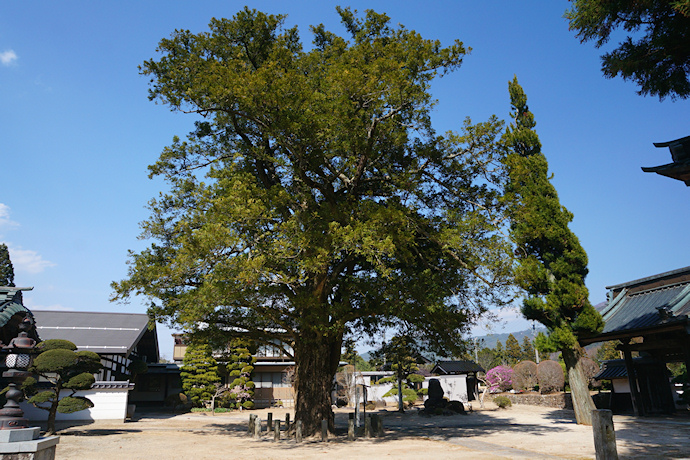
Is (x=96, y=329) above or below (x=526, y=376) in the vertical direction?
above

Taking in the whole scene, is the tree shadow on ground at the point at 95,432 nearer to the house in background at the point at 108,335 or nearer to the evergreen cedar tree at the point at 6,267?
the house in background at the point at 108,335

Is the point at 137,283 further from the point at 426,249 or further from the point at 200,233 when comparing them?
the point at 426,249

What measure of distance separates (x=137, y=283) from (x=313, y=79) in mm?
7888

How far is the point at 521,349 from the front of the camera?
58062 mm

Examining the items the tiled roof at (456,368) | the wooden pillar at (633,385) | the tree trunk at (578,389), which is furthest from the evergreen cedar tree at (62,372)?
the tiled roof at (456,368)

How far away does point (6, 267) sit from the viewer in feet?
121

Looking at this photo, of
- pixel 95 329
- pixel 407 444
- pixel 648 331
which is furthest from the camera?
pixel 95 329

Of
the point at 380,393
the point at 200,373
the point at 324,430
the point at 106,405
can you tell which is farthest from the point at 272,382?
the point at 324,430

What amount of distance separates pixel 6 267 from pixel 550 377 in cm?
4459

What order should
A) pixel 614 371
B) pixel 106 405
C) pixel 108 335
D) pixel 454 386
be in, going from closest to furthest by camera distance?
1. pixel 614 371
2. pixel 106 405
3. pixel 108 335
4. pixel 454 386

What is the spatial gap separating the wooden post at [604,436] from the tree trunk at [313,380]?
8.64 m

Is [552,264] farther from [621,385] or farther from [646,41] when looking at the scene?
[646,41]

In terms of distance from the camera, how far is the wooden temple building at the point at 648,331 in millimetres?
13945

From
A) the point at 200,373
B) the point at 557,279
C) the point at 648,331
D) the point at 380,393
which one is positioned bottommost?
the point at 380,393
